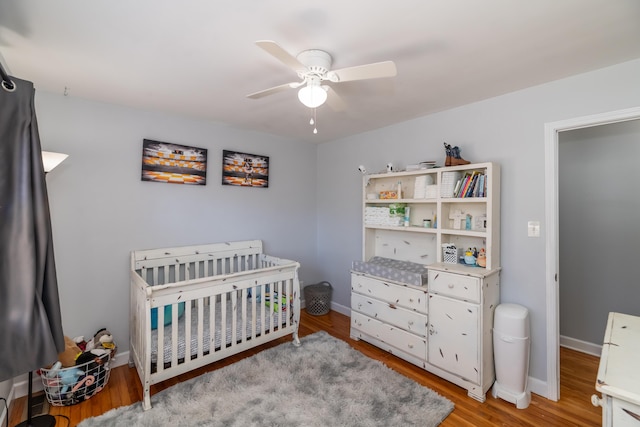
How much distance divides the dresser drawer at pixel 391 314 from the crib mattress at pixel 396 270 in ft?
0.87

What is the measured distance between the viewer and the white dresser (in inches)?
34.6

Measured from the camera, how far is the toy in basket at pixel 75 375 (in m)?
2.01

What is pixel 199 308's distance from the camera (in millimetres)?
2172

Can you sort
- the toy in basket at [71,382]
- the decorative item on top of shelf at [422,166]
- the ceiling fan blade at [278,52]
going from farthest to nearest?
the decorative item on top of shelf at [422,166]
the toy in basket at [71,382]
the ceiling fan blade at [278,52]

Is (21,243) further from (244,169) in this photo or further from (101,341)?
(244,169)

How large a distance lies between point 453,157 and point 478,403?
1930 millimetres

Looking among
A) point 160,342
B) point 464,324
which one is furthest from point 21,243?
point 464,324

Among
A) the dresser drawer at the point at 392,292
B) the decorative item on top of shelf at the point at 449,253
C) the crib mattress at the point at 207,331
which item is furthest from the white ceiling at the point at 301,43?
the crib mattress at the point at 207,331

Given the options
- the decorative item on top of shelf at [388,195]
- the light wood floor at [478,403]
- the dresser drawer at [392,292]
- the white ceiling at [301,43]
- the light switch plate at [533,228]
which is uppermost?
the white ceiling at [301,43]

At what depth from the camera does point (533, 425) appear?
187 cm

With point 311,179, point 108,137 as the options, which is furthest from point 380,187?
point 108,137

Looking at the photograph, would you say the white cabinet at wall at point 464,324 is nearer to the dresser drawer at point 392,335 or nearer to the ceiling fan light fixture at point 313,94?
the dresser drawer at point 392,335

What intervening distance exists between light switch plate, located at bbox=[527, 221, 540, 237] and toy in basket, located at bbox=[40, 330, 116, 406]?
3.47m

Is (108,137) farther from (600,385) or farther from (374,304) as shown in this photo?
(600,385)
